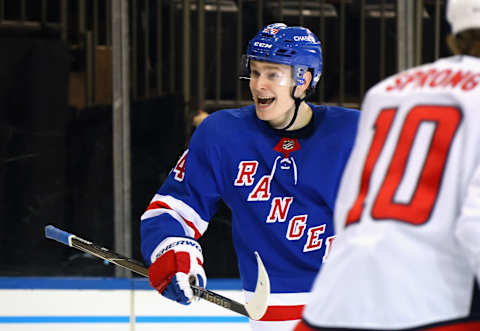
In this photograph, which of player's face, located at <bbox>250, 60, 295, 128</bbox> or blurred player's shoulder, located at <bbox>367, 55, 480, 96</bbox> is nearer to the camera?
blurred player's shoulder, located at <bbox>367, 55, 480, 96</bbox>

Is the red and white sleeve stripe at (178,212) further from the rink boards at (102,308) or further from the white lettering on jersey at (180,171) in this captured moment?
the rink boards at (102,308)

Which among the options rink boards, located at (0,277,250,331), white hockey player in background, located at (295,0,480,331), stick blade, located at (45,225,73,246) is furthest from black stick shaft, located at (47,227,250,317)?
rink boards, located at (0,277,250,331)

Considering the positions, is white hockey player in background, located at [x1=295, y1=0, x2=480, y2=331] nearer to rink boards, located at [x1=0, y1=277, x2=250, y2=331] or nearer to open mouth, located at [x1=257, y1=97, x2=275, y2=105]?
open mouth, located at [x1=257, y1=97, x2=275, y2=105]

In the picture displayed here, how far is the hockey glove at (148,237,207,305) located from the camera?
2.14 meters

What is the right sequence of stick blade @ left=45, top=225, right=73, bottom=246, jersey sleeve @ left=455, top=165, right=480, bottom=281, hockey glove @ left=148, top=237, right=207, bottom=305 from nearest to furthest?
jersey sleeve @ left=455, top=165, right=480, bottom=281, hockey glove @ left=148, top=237, right=207, bottom=305, stick blade @ left=45, top=225, right=73, bottom=246

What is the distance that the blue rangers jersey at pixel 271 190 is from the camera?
2.37m

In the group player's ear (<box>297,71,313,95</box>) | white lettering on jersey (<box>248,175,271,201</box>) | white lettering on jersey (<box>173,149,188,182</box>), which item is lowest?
white lettering on jersey (<box>248,175,271,201</box>)

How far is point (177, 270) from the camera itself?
2158 millimetres

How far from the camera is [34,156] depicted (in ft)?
15.8

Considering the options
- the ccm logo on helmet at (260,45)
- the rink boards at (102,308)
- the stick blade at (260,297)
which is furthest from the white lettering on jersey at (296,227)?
the rink boards at (102,308)

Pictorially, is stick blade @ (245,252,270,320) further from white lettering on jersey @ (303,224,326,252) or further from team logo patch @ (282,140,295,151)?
team logo patch @ (282,140,295,151)

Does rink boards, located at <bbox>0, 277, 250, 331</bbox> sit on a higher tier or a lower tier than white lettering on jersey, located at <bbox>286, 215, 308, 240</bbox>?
lower

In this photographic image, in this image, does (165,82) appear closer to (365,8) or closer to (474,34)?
(365,8)

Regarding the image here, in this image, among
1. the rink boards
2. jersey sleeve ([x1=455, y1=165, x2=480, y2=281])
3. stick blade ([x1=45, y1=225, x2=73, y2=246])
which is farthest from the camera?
the rink boards
